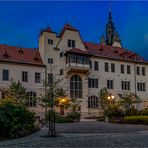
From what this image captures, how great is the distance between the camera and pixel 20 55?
50812mm

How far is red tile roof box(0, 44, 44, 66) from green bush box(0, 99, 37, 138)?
2673 centimetres

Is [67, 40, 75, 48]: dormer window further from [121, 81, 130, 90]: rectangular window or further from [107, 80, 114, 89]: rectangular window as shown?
[121, 81, 130, 90]: rectangular window

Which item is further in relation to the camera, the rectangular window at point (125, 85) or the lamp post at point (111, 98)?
the rectangular window at point (125, 85)

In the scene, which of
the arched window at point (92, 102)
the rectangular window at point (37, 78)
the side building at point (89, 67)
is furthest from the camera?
the arched window at point (92, 102)

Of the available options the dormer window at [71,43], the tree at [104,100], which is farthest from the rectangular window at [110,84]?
the dormer window at [71,43]

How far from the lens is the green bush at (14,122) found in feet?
65.8

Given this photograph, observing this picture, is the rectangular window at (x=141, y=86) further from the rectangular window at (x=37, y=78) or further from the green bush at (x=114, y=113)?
the rectangular window at (x=37, y=78)

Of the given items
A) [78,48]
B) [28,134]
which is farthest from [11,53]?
[28,134]

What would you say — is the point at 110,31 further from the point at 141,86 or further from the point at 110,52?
the point at 141,86

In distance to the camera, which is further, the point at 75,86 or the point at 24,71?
the point at 75,86

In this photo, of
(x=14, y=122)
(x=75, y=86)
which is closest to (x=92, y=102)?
(x=75, y=86)

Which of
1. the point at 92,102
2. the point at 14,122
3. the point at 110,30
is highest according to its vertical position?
→ the point at 110,30

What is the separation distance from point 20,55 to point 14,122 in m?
31.5

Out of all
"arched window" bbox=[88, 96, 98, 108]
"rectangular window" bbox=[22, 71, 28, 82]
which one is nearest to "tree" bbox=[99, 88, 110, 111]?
"arched window" bbox=[88, 96, 98, 108]
